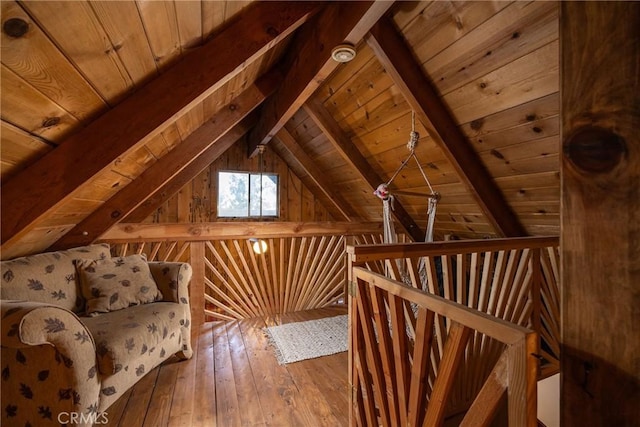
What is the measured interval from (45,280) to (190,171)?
1.90 metres

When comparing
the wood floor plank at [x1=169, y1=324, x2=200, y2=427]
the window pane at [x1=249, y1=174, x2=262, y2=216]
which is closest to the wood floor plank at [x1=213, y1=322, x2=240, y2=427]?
the wood floor plank at [x1=169, y1=324, x2=200, y2=427]

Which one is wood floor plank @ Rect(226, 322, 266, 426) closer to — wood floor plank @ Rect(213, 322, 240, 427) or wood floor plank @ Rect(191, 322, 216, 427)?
wood floor plank @ Rect(213, 322, 240, 427)

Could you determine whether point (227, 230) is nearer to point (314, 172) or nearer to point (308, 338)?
point (314, 172)

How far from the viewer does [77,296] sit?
2.12m

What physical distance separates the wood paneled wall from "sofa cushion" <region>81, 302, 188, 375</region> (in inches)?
78.7

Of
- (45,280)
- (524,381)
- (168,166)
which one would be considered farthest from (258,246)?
(524,381)

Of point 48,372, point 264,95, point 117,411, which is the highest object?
point 264,95

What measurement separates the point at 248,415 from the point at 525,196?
2680 millimetres

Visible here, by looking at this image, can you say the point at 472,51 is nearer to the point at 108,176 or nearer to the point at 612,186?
the point at 612,186

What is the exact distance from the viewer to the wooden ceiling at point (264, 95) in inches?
41.3

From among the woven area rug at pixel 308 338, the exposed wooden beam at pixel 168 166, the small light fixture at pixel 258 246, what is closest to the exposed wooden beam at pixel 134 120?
the exposed wooden beam at pixel 168 166

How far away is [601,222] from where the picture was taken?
51cm

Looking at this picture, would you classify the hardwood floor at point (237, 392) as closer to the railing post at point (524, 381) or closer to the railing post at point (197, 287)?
the railing post at point (197, 287)

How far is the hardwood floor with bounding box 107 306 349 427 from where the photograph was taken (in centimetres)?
177
